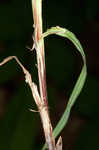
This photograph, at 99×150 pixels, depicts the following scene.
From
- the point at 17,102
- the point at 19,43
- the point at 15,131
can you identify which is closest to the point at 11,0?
the point at 19,43

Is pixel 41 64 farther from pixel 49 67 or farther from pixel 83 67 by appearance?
pixel 49 67

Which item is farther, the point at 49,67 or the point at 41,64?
the point at 49,67

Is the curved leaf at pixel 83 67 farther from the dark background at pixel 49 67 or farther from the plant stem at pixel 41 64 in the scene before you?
the dark background at pixel 49 67

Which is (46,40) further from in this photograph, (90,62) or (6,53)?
(90,62)

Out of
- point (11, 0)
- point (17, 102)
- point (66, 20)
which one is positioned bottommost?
point (17, 102)

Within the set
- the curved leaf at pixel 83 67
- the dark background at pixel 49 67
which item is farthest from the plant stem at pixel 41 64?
the dark background at pixel 49 67

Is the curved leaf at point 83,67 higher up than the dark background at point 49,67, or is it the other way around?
the dark background at point 49,67

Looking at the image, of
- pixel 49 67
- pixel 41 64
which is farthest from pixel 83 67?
pixel 49 67

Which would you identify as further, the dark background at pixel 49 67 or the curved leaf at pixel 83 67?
the dark background at pixel 49 67
